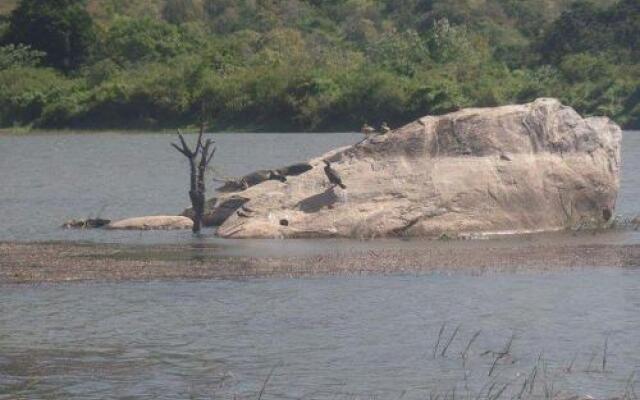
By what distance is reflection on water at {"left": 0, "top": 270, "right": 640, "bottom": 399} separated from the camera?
17.2 metres

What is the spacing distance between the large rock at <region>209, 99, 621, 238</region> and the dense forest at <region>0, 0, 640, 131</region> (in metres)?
43.1

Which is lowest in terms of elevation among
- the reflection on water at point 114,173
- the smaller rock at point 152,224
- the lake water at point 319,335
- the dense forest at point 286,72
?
the lake water at point 319,335

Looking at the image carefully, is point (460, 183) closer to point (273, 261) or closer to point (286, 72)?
point (273, 261)

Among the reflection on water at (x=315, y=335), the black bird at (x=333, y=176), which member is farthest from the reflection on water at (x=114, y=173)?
the reflection on water at (x=315, y=335)

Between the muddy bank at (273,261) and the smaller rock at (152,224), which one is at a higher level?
the smaller rock at (152,224)

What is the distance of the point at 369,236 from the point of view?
1195 inches

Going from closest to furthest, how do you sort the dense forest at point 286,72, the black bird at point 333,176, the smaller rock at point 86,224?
the black bird at point 333,176
the smaller rock at point 86,224
the dense forest at point 286,72

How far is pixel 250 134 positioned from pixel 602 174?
148ft

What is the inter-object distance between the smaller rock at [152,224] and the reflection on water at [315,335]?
9246 millimetres

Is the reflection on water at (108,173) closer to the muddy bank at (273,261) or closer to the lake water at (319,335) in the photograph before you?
the muddy bank at (273,261)

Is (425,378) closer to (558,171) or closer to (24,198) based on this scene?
A: (558,171)

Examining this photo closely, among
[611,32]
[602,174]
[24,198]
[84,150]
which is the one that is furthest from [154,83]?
[602,174]

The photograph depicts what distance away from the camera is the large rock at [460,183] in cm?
3064

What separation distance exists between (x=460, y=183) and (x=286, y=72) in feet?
165
